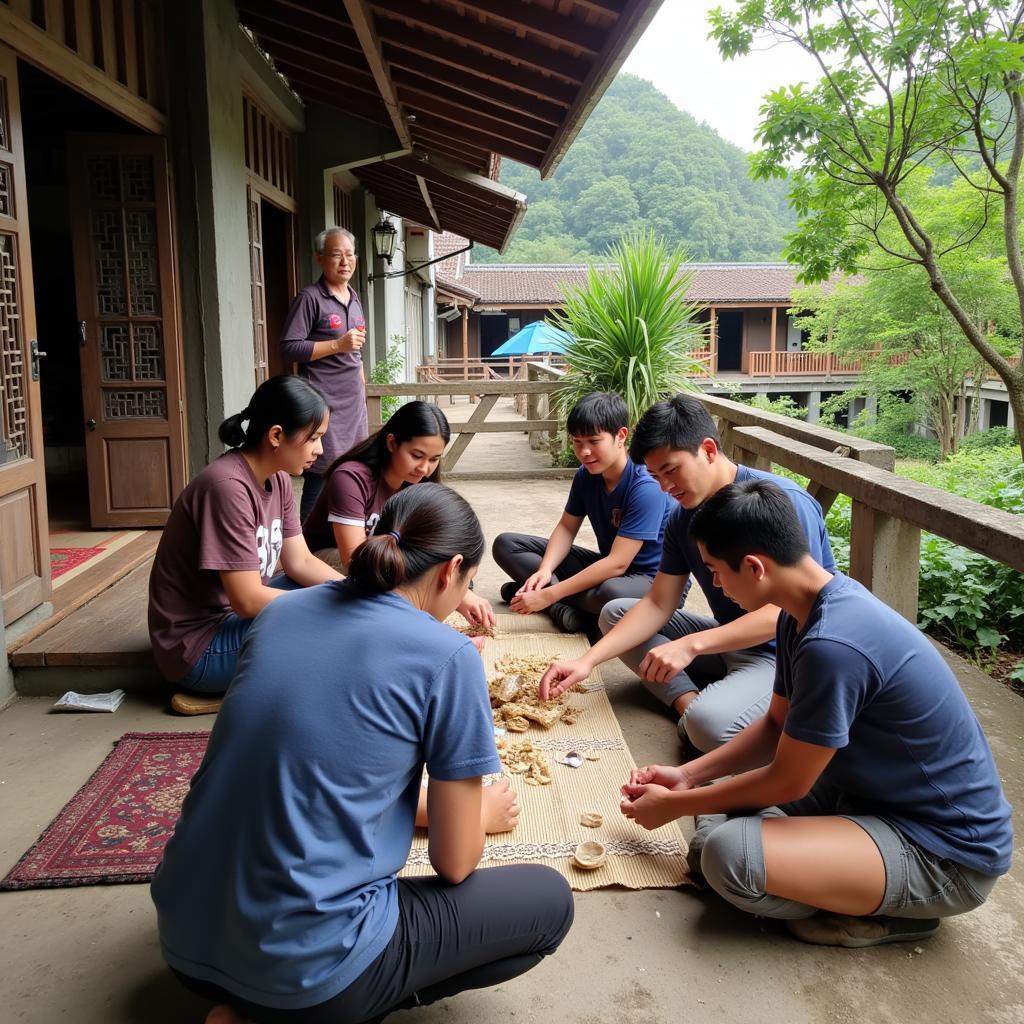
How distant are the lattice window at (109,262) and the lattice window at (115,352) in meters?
0.08

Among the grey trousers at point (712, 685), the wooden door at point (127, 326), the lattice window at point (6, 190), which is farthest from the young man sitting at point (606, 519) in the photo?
the wooden door at point (127, 326)

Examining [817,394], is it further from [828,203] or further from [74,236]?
[74,236]

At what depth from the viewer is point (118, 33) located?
4.48 meters

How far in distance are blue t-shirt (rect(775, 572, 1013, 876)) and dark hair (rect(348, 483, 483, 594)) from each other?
0.70 meters

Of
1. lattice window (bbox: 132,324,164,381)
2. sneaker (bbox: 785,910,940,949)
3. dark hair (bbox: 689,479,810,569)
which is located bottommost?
sneaker (bbox: 785,910,940,949)

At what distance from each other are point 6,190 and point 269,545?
1637 mm

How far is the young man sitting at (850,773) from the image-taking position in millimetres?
1821

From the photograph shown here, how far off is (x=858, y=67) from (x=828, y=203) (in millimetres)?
1405

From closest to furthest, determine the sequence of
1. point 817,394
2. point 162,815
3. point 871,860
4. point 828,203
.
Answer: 1. point 871,860
2. point 162,815
3. point 828,203
4. point 817,394

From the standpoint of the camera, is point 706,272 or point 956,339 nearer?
point 956,339

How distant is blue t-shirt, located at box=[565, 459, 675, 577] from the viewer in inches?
146

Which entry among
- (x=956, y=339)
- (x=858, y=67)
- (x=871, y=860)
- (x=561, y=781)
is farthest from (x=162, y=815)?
(x=956, y=339)

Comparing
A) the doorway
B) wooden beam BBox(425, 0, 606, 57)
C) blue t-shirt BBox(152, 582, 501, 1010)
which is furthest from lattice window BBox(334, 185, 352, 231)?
the doorway

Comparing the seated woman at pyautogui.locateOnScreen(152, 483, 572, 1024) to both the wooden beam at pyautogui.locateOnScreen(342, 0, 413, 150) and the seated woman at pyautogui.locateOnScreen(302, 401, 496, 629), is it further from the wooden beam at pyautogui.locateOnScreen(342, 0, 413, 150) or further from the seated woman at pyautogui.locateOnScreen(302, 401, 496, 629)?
the wooden beam at pyautogui.locateOnScreen(342, 0, 413, 150)
